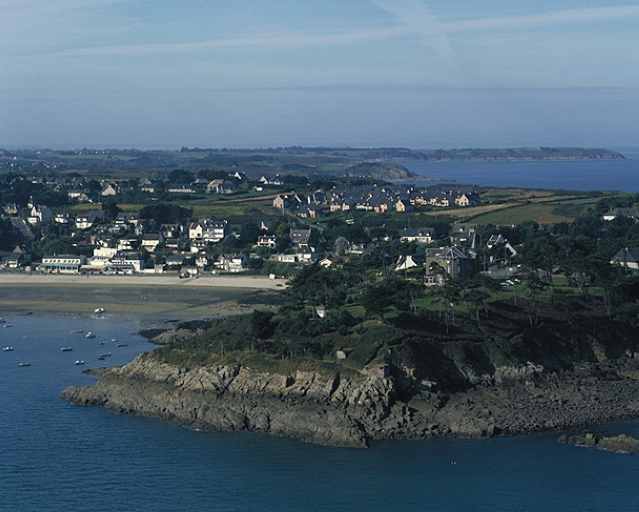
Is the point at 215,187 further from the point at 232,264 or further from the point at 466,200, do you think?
the point at 232,264

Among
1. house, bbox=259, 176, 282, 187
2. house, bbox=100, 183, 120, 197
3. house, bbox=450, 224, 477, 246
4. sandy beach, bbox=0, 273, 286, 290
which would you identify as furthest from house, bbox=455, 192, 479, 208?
house, bbox=100, 183, 120, 197

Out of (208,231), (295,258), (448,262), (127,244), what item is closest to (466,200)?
(208,231)

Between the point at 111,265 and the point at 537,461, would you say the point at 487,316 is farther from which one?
the point at 111,265

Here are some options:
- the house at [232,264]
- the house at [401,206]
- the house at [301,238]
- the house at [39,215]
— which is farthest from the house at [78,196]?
the house at [232,264]

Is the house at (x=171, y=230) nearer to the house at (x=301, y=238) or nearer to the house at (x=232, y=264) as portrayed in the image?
the house at (x=301, y=238)

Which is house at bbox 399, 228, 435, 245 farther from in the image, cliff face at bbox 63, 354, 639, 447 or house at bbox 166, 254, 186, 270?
cliff face at bbox 63, 354, 639, 447
